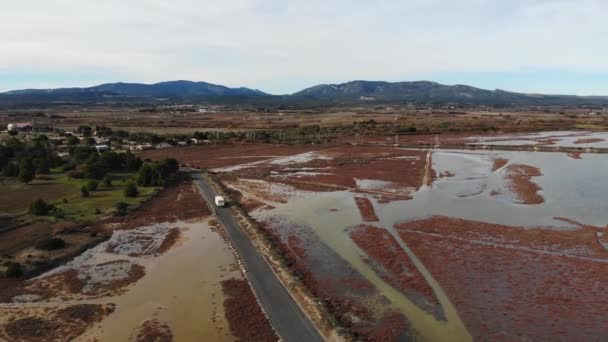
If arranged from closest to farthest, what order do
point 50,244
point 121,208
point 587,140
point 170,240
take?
point 50,244 → point 170,240 → point 121,208 → point 587,140

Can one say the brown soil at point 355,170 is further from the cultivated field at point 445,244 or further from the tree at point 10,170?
the tree at point 10,170

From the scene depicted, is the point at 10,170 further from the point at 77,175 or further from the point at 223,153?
the point at 223,153

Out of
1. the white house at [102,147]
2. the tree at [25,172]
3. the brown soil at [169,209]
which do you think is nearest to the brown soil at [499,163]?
the brown soil at [169,209]

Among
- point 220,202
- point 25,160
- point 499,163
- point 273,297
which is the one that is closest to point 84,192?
point 220,202

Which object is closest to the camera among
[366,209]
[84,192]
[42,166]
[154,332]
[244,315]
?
[154,332]

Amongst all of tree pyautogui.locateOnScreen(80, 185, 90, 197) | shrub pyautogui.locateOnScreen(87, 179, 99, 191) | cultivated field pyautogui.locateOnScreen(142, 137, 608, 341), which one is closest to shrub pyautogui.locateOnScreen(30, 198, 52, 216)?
tree pyautogui.locateOnScreen(80, 185, 90, 197)
